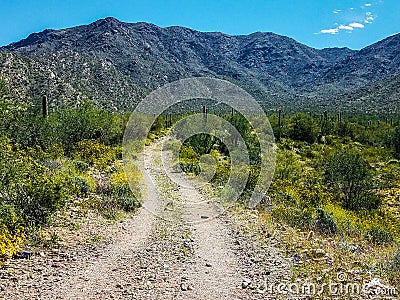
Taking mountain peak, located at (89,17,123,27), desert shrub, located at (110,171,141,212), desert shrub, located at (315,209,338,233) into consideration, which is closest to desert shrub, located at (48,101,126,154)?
desert shrub, located at (110,171,141,212)

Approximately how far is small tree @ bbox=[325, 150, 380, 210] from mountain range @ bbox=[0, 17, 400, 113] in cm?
2388

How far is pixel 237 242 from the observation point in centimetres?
844

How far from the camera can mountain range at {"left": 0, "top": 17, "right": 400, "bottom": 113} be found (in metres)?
57.4

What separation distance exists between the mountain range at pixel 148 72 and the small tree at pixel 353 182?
23877mm

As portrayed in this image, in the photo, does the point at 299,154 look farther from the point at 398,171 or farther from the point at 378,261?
the point at 378,261

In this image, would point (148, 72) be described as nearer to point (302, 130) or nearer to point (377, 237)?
point (302, 130)

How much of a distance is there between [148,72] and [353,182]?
9807cm

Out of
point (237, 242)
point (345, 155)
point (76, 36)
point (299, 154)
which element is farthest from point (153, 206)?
point (76, 36)

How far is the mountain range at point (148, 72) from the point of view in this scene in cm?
5744

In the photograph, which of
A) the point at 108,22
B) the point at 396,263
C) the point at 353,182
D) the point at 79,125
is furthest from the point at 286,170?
the point at 108,22

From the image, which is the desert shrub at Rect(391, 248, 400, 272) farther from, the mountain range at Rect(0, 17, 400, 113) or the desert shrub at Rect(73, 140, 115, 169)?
the mountain range at Rect(0, 17, 400, 113)

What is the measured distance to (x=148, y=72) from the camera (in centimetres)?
10944

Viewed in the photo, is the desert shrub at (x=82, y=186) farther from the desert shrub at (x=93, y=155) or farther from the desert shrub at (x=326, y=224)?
the desert shrub at (x=326, y=224)

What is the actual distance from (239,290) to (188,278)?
0.91m
